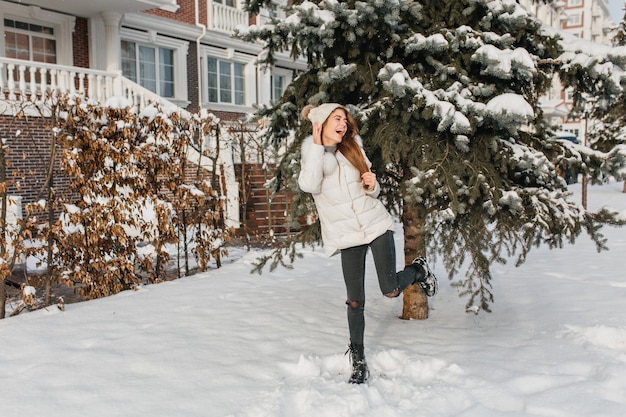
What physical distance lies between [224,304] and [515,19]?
12.8ft

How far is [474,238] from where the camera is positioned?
13.1 ft

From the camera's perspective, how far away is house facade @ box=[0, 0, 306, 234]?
1195cm

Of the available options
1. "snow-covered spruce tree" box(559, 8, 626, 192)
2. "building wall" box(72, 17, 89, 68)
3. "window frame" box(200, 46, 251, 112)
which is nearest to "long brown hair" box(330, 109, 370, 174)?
"snow-covered spruce tree" box(559, 8, 626, 192)

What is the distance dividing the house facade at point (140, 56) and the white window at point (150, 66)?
3 cm

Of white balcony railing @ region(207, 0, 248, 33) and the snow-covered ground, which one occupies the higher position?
white balcony railing @ region(207, 0, 248, 33)

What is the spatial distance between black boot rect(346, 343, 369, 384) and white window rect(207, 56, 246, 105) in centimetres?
1766

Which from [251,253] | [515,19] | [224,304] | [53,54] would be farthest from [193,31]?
[515,19]

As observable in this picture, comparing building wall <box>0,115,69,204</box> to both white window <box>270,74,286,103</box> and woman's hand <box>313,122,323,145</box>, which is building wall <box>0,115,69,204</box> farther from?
white window <box>270,74,286,103</box>

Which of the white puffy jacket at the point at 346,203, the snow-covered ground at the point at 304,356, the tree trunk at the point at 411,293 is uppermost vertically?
the white puffy jacket at the point at 346,203

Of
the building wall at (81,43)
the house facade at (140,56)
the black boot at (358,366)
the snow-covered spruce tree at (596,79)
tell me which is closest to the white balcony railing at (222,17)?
the house facade at (140,56)

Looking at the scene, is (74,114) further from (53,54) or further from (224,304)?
(53,54)

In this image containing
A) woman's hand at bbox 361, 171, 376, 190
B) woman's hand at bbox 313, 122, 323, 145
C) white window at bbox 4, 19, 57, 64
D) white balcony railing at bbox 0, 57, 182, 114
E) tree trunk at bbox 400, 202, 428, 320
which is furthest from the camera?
white window at bbox 4, 19, 57, 64

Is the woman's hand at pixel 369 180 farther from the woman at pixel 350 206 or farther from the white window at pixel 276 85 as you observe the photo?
the white window at pixel 276 85

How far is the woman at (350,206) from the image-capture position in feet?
11.2
